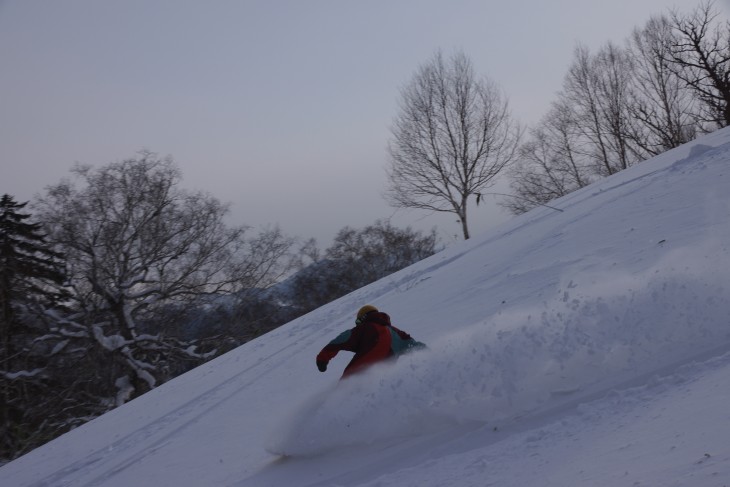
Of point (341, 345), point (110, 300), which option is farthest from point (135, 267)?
point (341, 345)

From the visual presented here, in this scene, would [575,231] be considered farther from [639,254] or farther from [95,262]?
[95,262]

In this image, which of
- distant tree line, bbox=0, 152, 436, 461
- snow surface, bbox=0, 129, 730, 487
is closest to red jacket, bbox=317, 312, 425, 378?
snow surface, bbox=0, 129, 730, 487

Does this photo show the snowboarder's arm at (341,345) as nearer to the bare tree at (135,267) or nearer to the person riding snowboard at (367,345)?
the person riding snowboard at (367,345)

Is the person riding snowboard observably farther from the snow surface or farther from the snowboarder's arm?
the snow surface

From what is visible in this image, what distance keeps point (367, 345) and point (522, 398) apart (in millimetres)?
1752

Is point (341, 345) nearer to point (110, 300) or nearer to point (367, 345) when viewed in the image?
point (367, 345)

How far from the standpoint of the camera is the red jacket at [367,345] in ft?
18.4

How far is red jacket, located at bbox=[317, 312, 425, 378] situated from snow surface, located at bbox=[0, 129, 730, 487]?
17cm

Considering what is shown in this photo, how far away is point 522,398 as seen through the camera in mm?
4562

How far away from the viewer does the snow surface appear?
3.41 meters

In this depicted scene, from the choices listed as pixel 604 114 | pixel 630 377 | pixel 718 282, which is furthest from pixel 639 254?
pixel 604 114

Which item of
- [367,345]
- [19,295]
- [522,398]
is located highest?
[19,295]

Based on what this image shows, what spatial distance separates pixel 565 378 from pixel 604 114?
113 ft

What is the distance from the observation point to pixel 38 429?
1850 cm
